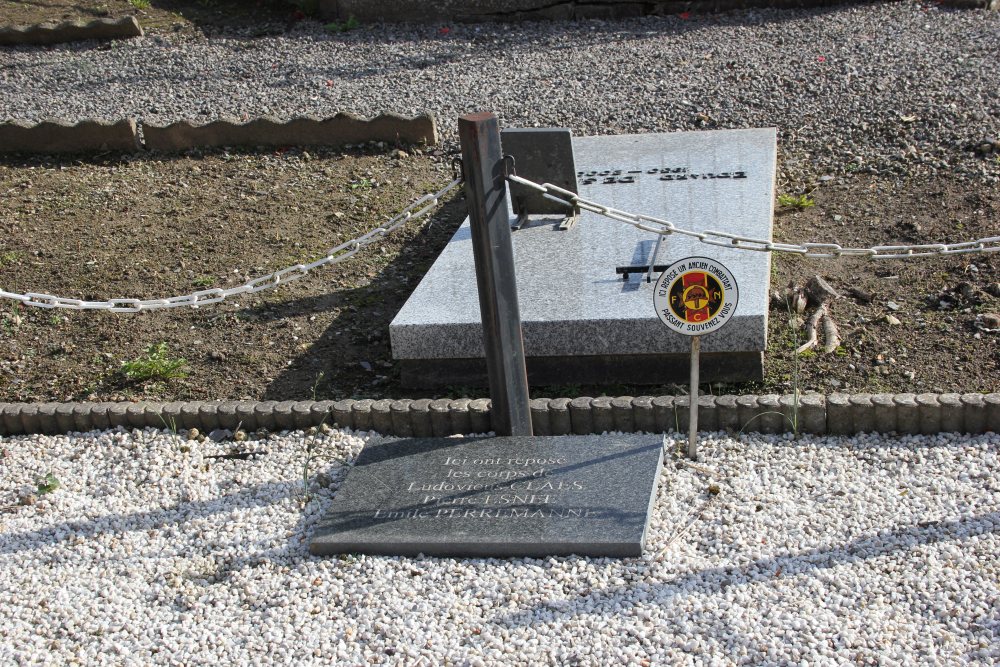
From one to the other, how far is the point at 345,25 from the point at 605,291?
7232mm

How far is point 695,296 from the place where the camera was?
3.87 m

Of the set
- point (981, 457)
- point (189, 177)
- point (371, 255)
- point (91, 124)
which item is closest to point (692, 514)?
point (981, 457)

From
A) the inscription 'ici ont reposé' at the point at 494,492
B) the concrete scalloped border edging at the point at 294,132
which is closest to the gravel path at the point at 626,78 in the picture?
the concrete scalloped border edging at the point at 294,132

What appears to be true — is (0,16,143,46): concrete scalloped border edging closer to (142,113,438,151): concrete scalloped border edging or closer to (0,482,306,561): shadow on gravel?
(142,113,438,151): concrete scalloped border edging

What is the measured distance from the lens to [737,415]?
14.3 feet

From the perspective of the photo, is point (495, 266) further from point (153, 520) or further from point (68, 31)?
point (68, 31)

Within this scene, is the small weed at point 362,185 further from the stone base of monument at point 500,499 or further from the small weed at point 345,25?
the small weed at point 345,25

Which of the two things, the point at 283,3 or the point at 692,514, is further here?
the point at 283,3

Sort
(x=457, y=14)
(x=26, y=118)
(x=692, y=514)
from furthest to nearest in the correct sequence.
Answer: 1. (x=457, y=14)
2. (x=26, y=118)
3. (x=692, y=514)

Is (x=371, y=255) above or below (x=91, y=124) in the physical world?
below

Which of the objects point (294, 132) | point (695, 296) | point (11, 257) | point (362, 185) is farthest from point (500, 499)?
point (294, 132)

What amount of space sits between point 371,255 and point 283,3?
640 cm

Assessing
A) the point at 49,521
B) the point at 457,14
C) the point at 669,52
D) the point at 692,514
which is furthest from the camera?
the point at 457,14

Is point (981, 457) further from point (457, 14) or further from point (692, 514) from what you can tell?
point (457, 14)
